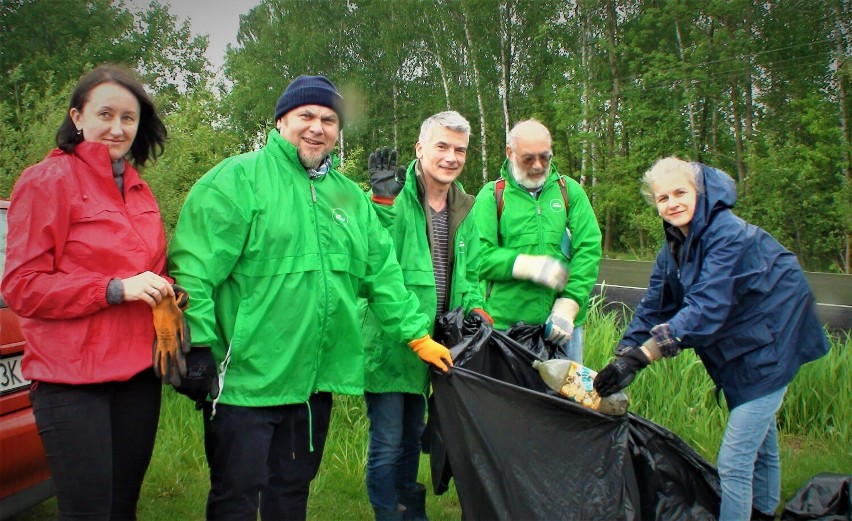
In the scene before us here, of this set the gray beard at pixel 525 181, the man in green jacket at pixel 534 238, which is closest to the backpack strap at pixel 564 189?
the man in green jacket at pixel 534 238

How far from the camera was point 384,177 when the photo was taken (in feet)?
9.49

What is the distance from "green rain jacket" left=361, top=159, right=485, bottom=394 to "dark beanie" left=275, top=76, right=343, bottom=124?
0.55m

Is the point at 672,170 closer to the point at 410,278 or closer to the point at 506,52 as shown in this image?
the point at 410,278

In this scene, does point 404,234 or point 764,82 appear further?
point 764,82

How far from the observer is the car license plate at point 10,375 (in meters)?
2.56

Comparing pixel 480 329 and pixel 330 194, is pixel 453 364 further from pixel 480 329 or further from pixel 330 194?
pixel 330 194

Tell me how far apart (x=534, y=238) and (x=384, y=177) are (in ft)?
3.28

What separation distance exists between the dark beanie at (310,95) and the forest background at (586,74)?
8.59 metres

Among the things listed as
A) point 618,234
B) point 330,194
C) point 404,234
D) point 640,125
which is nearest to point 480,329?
point 404,234

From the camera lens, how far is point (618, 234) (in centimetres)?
2362

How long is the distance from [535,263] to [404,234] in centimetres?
76

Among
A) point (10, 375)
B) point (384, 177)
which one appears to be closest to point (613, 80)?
point (384, 177)

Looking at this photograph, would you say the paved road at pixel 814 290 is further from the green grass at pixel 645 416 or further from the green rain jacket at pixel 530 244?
the green rain jacket at pixel 530 244

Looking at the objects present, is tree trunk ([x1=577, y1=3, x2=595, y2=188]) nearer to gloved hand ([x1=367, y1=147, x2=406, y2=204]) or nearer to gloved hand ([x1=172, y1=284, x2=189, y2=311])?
gloved hand ([x1=367, y1=147, x2=406, y2=204])
